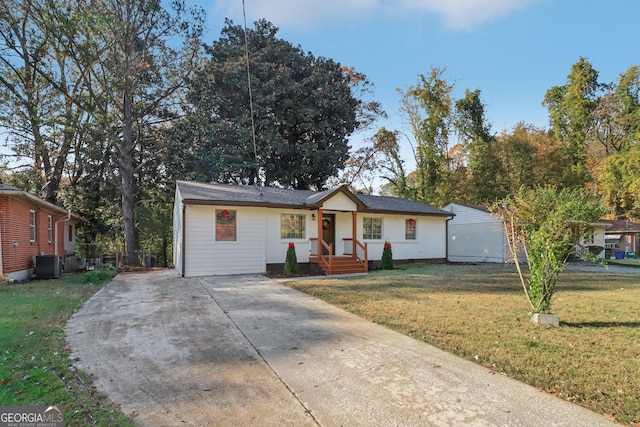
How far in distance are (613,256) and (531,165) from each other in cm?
1346

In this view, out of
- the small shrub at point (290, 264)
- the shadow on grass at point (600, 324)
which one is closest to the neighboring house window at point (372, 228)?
the small shrub at point (290, 264)

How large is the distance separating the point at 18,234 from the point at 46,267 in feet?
5.25

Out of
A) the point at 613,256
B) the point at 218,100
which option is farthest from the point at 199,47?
the point at 613,256

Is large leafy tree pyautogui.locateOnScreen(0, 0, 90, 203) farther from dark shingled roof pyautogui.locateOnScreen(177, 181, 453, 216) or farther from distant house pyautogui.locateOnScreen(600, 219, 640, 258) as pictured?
distant house pyautogui.locateOnScreen(600, 219, 640, 258)

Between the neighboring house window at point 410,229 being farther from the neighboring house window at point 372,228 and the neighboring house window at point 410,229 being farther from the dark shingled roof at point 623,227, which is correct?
the dark shingled roof at point 623,227

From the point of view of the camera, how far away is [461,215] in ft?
67.7

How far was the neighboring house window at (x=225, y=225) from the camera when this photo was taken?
12445 mm

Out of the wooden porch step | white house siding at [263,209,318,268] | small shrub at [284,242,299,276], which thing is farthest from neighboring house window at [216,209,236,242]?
the wooden porch step

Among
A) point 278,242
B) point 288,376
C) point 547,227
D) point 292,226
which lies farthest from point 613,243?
point 288,376

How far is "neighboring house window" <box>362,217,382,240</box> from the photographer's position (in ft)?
52.6

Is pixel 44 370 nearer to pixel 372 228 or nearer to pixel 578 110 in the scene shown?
pixel 372 228

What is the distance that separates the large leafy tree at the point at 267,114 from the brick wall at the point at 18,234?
7595mm

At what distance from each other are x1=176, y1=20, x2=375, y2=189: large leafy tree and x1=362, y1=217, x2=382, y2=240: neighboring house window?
264 inches

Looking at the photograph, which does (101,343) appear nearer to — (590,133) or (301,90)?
(301,90)
